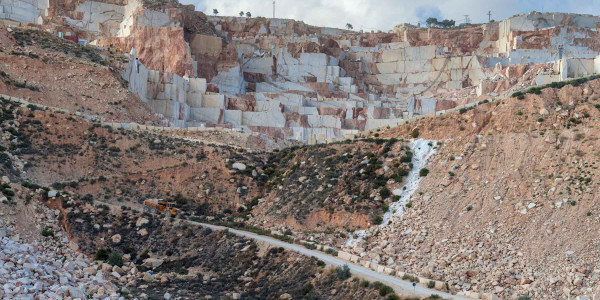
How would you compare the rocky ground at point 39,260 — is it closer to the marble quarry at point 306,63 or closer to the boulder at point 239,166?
the boulder at point 239,166

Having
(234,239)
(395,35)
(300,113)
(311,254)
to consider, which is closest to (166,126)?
(300,113)

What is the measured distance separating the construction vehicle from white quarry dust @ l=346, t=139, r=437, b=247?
8591 millimetres

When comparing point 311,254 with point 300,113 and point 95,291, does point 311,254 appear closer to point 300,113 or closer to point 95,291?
point 95,291

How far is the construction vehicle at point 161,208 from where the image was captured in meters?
38.2

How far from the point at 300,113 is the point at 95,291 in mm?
36183

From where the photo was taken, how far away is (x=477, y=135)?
37.9m

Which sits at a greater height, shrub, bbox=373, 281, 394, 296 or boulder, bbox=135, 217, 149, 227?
boulder, bbox=135, 217, 149, 227

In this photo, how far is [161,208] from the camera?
128 ft

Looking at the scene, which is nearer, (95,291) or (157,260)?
(95,291)

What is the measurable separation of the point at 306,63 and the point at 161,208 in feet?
120

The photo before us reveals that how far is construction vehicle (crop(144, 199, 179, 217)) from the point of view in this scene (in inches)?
1505

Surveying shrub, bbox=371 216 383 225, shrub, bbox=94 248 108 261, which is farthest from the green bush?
shrub, bbox=94 248 108 261

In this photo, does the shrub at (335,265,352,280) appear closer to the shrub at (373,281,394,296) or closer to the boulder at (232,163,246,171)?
the shrub at (373,281,394,296)

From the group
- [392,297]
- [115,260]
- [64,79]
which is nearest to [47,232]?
[115,260]
